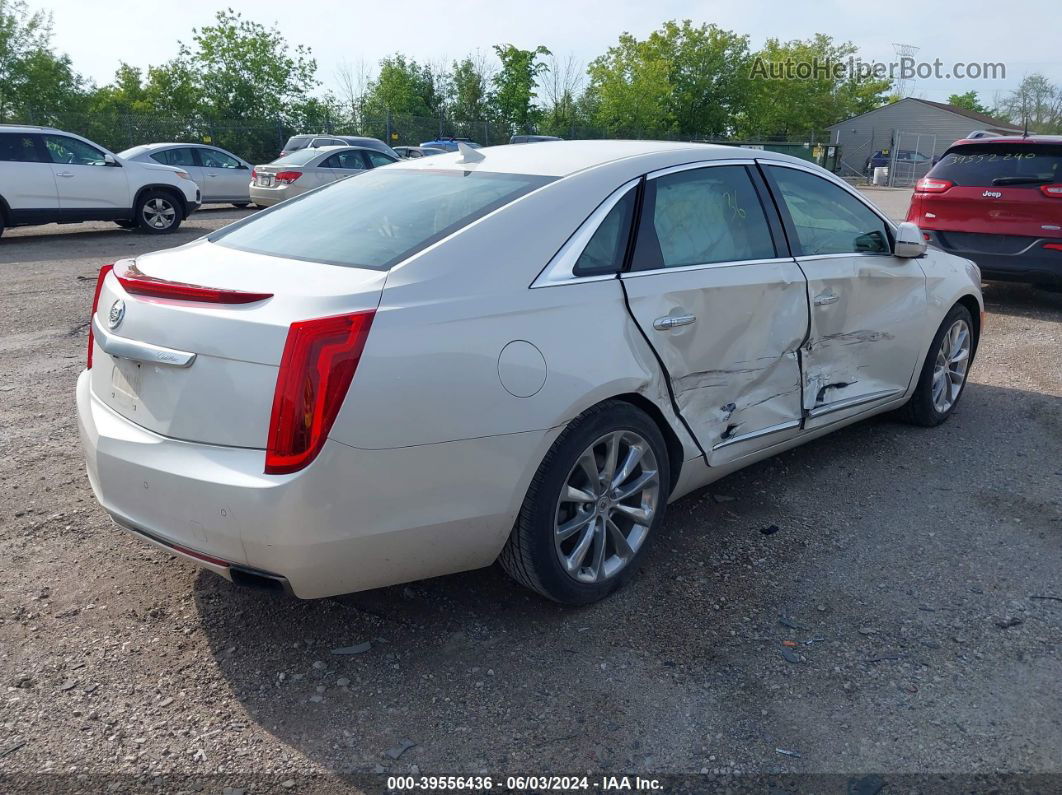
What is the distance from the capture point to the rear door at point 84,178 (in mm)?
13758

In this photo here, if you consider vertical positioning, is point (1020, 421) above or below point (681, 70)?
below

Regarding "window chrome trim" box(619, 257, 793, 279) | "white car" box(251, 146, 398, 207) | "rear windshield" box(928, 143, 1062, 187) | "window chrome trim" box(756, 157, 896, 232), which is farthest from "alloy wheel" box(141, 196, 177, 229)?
"window chrome trim" box(619, 257, 793, 279)

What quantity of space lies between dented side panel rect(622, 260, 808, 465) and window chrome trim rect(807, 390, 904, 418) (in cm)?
19

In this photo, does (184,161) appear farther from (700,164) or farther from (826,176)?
(700,164)

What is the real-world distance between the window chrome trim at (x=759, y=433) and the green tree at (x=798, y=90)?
64847 mm

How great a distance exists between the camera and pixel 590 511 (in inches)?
129

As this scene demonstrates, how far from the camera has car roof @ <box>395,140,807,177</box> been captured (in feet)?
11.9

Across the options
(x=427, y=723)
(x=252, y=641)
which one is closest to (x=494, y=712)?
(x=427, y=723)

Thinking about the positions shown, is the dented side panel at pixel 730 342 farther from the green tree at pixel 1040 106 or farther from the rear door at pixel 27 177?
the green tree at pixel 1040 106

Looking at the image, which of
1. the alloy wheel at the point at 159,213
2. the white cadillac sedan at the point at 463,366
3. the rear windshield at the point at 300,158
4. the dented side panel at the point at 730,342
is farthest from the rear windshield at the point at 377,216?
the rear windshield at the point at 300,158

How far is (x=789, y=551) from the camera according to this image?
12.6 ft

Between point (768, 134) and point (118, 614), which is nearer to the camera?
point (118, 614)

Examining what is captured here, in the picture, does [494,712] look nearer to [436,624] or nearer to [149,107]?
[436,624]

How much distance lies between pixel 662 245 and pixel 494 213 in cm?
74
